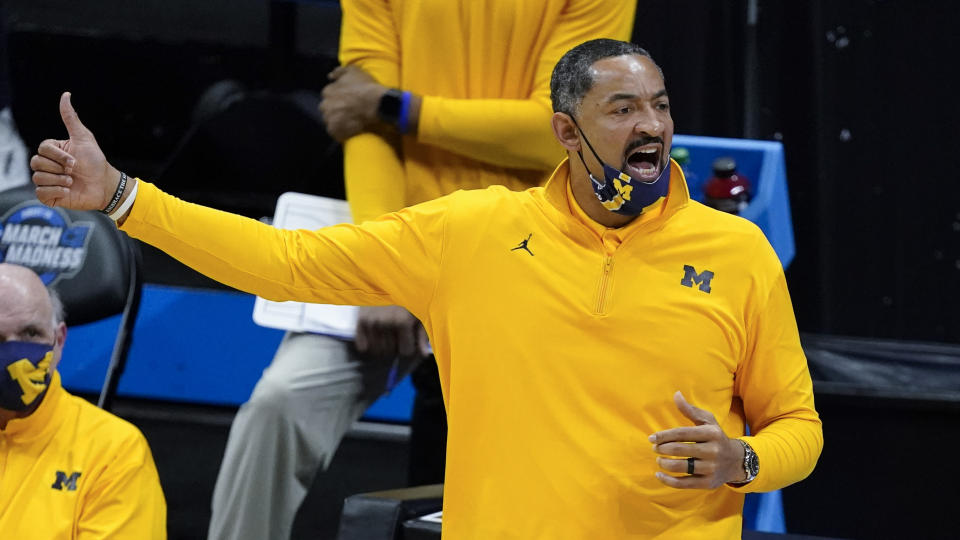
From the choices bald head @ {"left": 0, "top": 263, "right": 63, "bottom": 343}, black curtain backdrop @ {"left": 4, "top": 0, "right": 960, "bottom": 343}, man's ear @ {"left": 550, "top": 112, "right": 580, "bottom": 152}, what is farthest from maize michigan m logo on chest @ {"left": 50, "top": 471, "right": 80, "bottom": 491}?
black curtain backdrop @ {"left": 4, "top": 0, "right": 960, "bottom": 343}

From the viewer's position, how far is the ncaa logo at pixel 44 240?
10.9 ft

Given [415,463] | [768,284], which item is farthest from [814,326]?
[768,284]

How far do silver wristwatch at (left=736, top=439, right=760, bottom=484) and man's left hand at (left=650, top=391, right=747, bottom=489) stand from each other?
0.06ft

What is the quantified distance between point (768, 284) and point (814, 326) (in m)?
2.17

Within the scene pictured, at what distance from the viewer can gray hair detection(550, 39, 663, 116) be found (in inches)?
84.4

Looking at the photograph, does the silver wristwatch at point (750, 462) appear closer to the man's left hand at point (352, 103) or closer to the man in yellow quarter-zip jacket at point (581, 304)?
the man in yellow quarter-zip jacket at point (581, 304)

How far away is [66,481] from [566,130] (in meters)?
1.33

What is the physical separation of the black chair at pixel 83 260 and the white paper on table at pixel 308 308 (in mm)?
510

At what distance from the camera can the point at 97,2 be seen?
499 centimetres

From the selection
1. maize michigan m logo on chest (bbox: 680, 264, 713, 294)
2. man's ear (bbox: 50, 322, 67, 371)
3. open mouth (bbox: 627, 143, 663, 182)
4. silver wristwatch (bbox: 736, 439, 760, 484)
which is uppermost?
open mouth (bbox: 627, 143, 663, 182)

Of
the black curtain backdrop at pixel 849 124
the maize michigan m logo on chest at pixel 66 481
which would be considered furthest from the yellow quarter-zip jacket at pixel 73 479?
the black curtain backdrop at pixel 849 124

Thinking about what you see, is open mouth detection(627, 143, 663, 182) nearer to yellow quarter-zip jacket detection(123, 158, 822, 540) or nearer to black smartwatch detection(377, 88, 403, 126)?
yellow quarter-zip jacket detection(123, 158, 822, 540)

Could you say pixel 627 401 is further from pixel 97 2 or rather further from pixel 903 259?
pixel 97 2

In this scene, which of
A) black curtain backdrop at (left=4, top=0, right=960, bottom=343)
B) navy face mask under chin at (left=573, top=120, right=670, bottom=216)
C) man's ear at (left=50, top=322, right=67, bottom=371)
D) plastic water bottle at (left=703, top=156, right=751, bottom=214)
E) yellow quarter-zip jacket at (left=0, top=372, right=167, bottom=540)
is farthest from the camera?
black curtain backdrop at (left=4, top=0, right=960, bottom=343)
